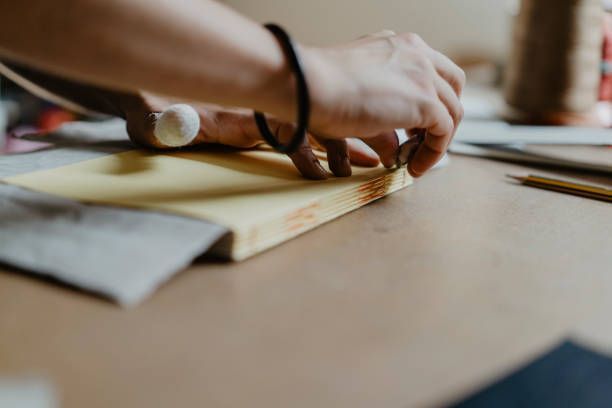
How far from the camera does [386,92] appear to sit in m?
0.50

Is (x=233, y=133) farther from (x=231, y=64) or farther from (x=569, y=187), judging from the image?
(x=569, y=187)

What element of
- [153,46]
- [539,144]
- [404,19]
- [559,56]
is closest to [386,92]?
[153,46]

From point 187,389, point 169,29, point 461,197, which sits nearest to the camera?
point 187,389

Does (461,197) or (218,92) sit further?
(461,197)

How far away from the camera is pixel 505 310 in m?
0.38

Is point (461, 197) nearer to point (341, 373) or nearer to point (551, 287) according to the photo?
point (551, 287)

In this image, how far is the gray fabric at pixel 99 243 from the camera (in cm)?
38

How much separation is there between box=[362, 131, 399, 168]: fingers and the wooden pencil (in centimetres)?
17

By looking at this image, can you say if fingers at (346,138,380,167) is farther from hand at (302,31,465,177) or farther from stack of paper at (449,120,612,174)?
stack of paper at (449,120,612,174)

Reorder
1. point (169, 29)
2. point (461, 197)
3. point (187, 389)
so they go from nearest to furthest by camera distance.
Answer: point (187, 389), point (169, 29), point (461, 197)

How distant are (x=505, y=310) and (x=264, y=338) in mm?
156

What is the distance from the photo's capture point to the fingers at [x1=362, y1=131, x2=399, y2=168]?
2.01 ft

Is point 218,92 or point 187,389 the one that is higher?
point 218,92

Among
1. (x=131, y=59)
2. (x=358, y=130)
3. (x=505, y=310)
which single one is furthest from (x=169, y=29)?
(x=505, y=310)
